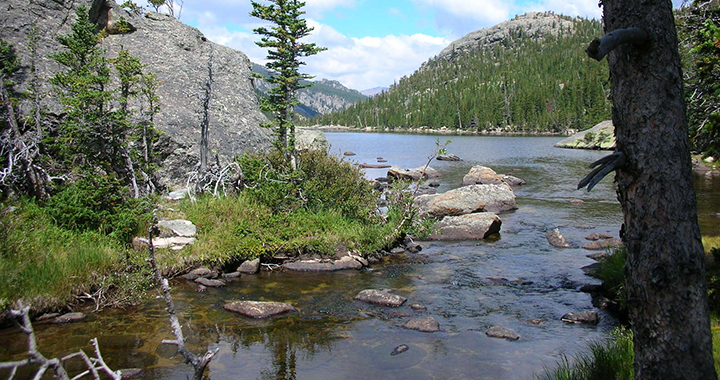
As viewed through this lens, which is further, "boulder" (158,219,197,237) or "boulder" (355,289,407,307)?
"boulder" (158,219,197,237)

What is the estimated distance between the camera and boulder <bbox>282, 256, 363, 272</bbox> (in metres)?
13.8

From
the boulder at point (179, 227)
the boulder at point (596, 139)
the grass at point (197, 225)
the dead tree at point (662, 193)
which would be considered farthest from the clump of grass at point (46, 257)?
the boulder at point (596, 139)

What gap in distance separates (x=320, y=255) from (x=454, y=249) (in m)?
5.25

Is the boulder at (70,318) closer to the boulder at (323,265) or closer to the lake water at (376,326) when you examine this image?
the lake water at (376,326)

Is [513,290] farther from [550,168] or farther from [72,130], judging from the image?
[550,168]

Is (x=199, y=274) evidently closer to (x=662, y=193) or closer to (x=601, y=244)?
(x=662, y=193)

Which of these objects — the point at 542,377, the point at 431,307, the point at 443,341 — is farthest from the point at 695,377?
the point at 431,307

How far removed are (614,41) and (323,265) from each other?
1126 centimetres

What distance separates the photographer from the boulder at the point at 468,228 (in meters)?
18.5

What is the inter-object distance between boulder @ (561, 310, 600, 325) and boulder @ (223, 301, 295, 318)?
6194mm

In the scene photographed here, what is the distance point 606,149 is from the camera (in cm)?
6391

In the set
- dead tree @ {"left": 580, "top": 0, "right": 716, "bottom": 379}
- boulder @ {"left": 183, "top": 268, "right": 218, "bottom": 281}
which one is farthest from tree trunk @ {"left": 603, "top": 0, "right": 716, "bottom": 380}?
boulder @ {"left": 183, "top": 268, "right": 218, "bottom": 281}

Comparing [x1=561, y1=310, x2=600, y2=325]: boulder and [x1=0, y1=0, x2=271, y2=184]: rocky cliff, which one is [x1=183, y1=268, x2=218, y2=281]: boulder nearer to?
[x1=0, y1=0, x2=271, y2=184]: rocky cliff

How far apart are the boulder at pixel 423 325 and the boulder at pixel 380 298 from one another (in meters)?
1.12
